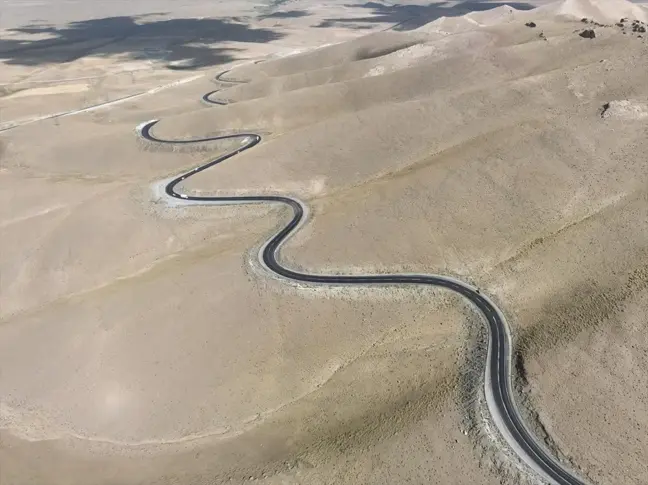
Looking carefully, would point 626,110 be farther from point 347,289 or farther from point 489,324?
point 347,289

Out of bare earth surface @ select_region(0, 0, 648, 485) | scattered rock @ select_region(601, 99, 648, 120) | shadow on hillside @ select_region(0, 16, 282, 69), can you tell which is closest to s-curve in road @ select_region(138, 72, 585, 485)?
bare earth surface @ select_region(0, 0, 648, 485)

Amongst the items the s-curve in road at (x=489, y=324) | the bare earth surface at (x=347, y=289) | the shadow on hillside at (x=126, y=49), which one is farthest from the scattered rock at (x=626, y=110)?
the shadow on hillside at (x=126, y=49)

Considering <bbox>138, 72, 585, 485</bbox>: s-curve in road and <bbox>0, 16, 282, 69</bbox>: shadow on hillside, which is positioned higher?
<bbox>0, 16, 282, 69</bbox>: shadow on hillside

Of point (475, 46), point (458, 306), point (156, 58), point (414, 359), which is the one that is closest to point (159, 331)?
point (414, 359)

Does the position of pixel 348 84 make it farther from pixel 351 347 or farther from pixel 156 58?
pixel 156 58

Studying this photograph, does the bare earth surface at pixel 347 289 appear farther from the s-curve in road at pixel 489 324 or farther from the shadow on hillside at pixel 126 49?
the shadow on hillside at pixel 126 49

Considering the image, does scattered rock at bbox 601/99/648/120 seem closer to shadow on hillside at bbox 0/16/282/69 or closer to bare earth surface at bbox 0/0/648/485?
bare earth surface at bbox 0/0/648/485
